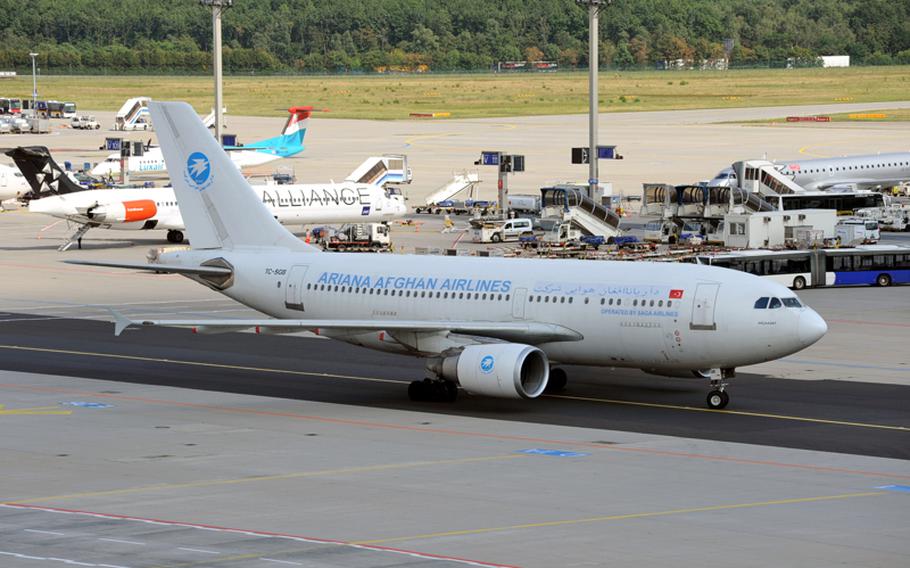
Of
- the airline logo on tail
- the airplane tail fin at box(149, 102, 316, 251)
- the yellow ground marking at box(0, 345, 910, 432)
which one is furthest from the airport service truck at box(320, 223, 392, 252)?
the airline logo on tail

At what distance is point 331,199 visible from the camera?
344 feet

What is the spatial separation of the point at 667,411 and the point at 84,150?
14662 cm

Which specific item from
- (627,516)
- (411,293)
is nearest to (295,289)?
(411,293)

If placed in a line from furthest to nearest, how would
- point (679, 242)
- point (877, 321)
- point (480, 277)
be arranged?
point (679, 242), point (877, 321), point (480, 277)

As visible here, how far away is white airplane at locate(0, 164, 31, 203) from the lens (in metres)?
121

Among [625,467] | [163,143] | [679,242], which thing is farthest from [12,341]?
[679,242]

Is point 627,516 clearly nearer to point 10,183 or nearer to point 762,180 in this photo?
point 762,180

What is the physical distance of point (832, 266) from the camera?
79.6 m

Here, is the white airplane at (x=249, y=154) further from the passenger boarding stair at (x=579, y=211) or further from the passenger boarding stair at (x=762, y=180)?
the passenger boarding stair at (x=579, y=211)

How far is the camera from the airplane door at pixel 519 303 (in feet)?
158

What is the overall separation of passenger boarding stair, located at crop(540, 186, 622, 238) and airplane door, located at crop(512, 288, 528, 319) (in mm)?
52665

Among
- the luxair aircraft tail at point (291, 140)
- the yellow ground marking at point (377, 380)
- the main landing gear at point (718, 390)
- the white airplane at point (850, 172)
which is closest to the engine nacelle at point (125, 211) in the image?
the yellow ground marking at point (377, 380)

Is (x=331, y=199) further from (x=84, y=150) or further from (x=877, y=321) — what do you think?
(x=84, y=150)

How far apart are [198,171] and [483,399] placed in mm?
13458
